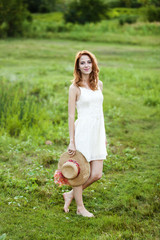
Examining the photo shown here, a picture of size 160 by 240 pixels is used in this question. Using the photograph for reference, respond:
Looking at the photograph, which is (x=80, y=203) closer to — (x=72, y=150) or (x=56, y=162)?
(x=72, y=150)

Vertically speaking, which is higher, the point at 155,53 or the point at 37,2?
the point at 37,2

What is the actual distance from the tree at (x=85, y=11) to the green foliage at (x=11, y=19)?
646cm

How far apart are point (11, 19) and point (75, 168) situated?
1083 inches

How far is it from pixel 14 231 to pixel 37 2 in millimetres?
43548

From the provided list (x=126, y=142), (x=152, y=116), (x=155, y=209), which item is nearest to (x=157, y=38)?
(x=152, y=116)

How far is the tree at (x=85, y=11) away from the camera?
3497 cm

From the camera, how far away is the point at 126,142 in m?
7.25

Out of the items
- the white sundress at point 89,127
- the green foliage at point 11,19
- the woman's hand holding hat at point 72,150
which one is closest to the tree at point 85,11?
the green foliage at point 11,19

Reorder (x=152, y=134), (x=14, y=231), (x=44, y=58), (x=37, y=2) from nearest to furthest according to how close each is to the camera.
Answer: (x=14, y=231) → (x=152, y=134) → (x=44, y=58) → (x=37, y=2)

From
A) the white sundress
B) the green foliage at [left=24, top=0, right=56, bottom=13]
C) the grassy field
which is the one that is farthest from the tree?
the white sundress

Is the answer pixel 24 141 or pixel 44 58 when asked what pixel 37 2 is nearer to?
pixel 44 58

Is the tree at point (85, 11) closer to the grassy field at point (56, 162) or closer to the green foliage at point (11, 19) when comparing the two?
the green foliage at point (11, 19)

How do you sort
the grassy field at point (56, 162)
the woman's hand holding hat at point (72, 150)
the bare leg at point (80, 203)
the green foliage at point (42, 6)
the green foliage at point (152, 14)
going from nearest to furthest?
the grassy field at point (56, 162), the woman's hand holding hat at point (72, 150), the bare leg at point (80, 203), the green foliage at point (152, 14), the green foliage at point (42, 6)

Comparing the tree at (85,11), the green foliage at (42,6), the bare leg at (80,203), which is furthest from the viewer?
the green foliage at (42,6)
